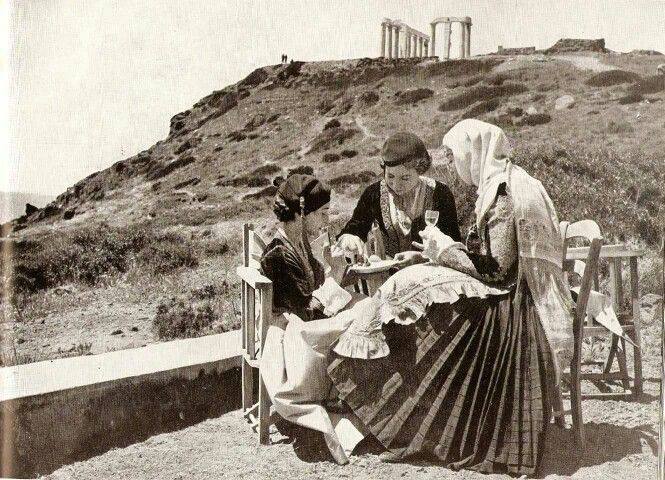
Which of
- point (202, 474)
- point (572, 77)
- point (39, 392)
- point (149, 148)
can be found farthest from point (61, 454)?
point (572, 77)

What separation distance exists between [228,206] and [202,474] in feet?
5.23

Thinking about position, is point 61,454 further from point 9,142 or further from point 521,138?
point 521,138

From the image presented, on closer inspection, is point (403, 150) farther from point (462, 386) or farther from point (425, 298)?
point (462, 386)

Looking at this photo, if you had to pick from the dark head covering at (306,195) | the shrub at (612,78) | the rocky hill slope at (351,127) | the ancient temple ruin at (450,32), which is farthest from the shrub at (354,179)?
the shrub at (612,78)

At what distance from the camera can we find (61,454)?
4.68 meters

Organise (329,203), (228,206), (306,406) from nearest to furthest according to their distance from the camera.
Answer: (306,406)
(329,203)
(228,206)

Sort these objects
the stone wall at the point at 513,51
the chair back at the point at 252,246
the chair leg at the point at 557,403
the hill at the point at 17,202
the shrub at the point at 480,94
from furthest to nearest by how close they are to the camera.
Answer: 1. the hill at the point at 17,202
2. the chair back at the point at 252,246
3. the stone wall at the point at 513,51
4. the shrub at the point at 480,94
5. the chair leg at the point at 557,403

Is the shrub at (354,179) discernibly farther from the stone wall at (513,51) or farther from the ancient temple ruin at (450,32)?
the stone wall at (513,51)

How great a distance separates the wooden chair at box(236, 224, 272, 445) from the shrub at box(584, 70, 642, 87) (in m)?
2.06

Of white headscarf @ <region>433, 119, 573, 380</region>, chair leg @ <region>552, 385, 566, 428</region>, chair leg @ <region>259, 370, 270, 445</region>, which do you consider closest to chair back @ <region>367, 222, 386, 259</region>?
white headscarf @ <region>433, 119, 573, 380</region>

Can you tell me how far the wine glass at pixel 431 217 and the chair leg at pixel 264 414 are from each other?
1.23m

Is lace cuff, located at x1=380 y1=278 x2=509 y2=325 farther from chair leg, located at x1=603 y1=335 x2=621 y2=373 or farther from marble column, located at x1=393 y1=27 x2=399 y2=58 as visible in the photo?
marble column, located at x1=393 y1=27 x2=399 y2=58

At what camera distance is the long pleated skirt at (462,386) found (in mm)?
4105

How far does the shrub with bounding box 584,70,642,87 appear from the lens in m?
4.37
